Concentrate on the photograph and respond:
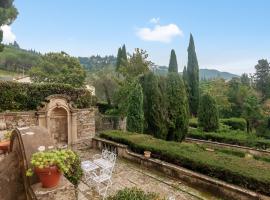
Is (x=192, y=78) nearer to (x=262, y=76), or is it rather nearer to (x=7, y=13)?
(x=262, y=76)

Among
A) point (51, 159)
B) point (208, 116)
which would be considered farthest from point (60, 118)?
point (208, 116)

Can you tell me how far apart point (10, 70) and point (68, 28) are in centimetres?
3962

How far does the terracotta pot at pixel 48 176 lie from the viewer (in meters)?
2.08

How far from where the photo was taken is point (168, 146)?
7.52m

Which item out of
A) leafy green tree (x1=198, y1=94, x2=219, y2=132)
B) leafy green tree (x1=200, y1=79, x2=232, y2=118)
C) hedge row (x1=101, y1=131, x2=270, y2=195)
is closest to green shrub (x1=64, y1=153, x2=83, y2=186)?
hedge row (x1=101, y1=131, x2=270, y2=195)

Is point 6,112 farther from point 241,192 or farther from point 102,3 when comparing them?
point 241,192

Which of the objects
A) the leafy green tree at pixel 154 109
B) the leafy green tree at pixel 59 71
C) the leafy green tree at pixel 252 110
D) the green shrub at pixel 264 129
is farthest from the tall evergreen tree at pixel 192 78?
the leafy green tree at pixel 154 109

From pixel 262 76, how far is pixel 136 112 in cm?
3314

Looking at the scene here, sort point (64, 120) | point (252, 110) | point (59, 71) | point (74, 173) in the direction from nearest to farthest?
point (74, 173)
point (64, 120)
point (252, 110)
point (59, 71)

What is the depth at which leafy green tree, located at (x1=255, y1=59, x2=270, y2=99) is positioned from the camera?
112ft

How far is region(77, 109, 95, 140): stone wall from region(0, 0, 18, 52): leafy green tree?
10434 mm

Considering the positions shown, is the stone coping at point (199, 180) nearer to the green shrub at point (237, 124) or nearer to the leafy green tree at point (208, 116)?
the leafy green tree at point (208, 116)

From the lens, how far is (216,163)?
5.82 meters

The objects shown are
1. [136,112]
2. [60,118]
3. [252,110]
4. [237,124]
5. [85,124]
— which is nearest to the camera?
[60,118]
